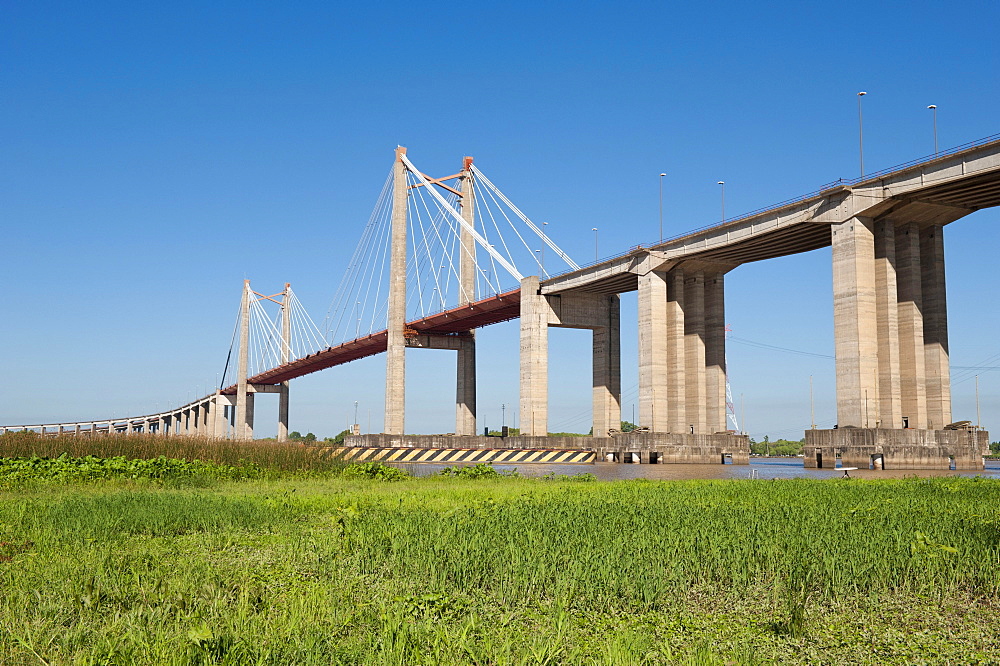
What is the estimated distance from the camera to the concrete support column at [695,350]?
215 feet

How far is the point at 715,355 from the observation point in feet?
218

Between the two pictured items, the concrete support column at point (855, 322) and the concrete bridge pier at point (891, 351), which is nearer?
the concrete bridge pier at point (891, 351)

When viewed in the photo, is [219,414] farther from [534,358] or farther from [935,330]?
[935,330]

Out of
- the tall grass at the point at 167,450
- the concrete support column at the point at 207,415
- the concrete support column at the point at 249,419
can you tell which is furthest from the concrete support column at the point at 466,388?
the concrete support column at the point at 207,415

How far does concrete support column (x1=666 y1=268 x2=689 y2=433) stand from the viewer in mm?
63781

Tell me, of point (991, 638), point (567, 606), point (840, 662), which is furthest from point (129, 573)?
point (991, 638)

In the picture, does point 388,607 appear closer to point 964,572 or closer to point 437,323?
point 964,572

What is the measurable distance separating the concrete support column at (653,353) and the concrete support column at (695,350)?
4.49m

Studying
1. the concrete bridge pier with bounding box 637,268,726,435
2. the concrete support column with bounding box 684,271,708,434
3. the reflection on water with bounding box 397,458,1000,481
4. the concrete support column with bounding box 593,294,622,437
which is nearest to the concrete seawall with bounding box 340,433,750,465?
the concrete bridge pier with bounding box 637,268,726,435

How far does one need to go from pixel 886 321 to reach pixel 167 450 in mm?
40416

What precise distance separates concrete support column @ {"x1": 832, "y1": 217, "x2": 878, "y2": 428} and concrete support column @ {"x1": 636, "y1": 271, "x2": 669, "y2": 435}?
15.5 m

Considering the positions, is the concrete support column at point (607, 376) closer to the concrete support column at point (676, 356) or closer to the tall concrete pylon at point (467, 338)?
the concrete support column at point (676, 356)

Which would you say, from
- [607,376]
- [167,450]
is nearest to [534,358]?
[607,376]

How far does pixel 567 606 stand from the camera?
21.7 feet
